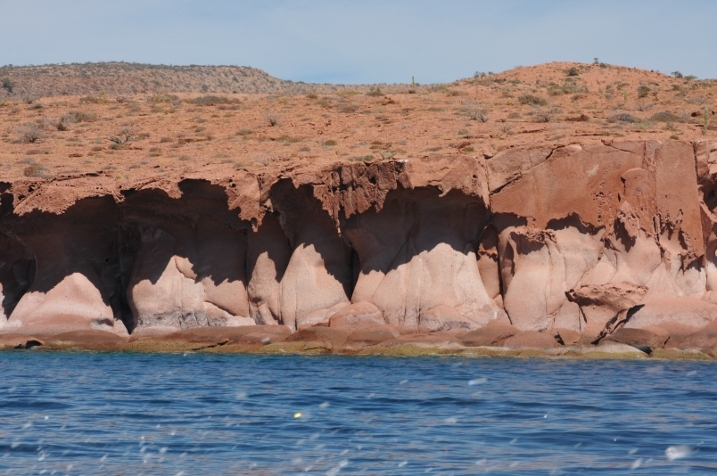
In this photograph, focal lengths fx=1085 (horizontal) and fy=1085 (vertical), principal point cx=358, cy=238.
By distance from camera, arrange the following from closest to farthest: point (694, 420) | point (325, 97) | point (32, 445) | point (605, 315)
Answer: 1. point (32, 445)
2. point (694, 420)
3. point (605, 315)
4. point (325, 97)

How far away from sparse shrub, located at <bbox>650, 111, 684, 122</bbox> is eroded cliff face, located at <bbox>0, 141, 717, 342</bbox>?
11.5 m

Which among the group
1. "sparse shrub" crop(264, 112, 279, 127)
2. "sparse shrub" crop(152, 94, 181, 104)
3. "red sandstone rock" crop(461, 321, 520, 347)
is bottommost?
"red sandstone rock" crop(461, 321, 520, 347)

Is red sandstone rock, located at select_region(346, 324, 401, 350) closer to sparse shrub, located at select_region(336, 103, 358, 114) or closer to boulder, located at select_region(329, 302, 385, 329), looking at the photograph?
boulder, located at select_region(329, 302, 385, 329)

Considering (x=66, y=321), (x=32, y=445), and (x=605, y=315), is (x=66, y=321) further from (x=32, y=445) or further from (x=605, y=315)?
(x=32, y=445)

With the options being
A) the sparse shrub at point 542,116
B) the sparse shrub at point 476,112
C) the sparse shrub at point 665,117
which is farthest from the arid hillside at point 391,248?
the sparse shrub at point 476,112

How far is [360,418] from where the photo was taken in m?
16.0

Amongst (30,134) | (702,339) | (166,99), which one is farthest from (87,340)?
(166,99)

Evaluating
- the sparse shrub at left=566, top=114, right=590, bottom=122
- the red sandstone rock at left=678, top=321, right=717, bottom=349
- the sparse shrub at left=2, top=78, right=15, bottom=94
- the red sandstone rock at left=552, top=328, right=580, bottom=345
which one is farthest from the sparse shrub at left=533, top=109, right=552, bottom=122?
the sparse shrub at left=2, top=78, right=15, bottom=94

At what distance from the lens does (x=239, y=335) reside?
29.4 m

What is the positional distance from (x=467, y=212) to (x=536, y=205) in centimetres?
191

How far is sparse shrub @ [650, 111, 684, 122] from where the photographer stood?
41.2 metres

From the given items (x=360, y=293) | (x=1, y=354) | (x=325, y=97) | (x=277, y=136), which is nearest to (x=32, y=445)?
(x=1, y=354)

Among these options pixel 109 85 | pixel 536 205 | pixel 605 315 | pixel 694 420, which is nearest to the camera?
pixel 694 420

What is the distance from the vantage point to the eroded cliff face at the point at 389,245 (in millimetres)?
28891
